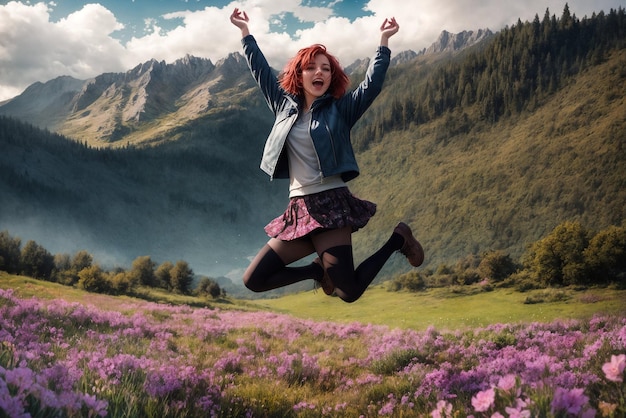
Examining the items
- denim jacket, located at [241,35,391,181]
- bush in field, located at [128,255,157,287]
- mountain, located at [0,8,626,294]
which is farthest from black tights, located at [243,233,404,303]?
mountain, located at [0,8,626,294]

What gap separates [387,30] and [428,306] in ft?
36.0

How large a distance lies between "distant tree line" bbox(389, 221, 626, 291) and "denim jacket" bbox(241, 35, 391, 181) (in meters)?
10.1

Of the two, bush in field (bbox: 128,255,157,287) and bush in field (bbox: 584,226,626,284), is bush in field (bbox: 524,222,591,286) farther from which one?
bush in field (bbox: 128,255,157,287)

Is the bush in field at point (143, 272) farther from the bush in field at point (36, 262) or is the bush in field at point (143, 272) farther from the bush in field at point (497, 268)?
the bush in field at point (497, 268)

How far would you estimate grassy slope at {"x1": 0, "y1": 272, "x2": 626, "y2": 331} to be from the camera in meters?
11.3

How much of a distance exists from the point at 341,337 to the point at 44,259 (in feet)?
34.7

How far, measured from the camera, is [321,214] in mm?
4660

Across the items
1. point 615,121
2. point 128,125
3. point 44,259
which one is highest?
point 128,125

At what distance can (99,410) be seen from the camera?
2.70 metres

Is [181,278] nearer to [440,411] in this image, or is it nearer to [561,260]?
[561,260]

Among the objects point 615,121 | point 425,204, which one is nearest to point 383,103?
point 425,204

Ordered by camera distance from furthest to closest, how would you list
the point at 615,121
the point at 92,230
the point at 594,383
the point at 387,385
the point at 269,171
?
the point at 92,230
the point at 615,121
the point at 387,385
the point at 269,171
the point at 594,383

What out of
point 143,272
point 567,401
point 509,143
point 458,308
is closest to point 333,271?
point 567,401

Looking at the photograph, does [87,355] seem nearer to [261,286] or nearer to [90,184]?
[261,286]
